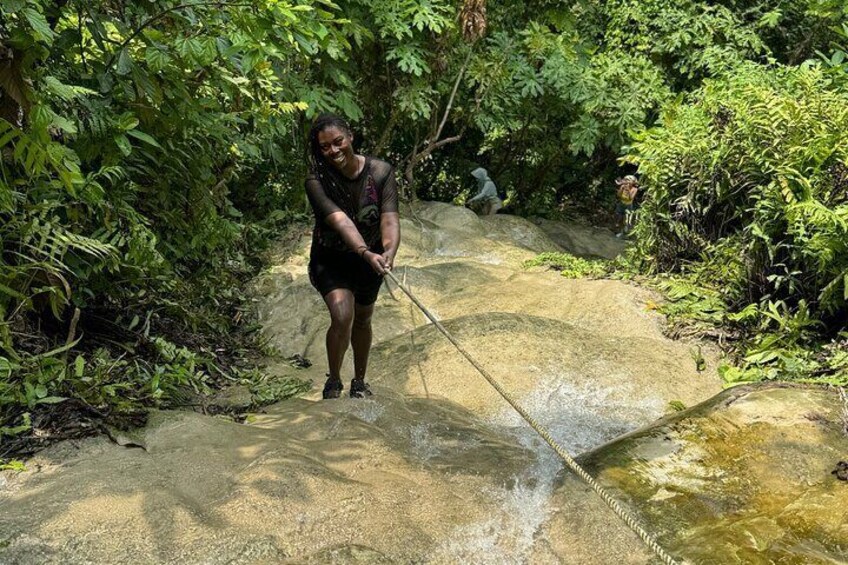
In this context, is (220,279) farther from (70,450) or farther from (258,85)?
(70,450)

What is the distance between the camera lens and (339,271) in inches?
167

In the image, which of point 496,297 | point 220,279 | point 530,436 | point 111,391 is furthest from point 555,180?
point 111,391

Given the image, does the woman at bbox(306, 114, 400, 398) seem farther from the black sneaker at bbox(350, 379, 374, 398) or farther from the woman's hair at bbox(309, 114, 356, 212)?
the black sneaker at bbox(350, 379, 374, 398)

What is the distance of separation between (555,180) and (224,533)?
539 inches

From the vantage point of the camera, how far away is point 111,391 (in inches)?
143

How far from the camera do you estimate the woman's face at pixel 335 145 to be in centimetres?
402

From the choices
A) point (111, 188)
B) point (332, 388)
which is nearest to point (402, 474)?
point (332, 388)

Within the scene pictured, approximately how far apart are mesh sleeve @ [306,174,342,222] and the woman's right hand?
355 mm

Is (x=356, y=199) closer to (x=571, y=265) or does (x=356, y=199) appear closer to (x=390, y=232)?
(x=390, y=232)

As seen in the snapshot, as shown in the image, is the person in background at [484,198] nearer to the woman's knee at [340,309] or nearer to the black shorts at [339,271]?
the black shorts at [339,271]

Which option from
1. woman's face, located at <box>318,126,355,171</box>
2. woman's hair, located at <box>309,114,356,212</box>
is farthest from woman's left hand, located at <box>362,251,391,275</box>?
woman's face, located at <box>318,126,355,171</box>

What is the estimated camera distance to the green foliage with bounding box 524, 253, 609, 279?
792cm

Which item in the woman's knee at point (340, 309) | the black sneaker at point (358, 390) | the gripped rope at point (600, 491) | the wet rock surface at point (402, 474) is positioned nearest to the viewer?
the gripped rope at point (600, 491)

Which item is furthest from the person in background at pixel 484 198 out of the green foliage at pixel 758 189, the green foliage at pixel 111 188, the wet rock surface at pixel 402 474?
the green foliage at pixel 111 188
